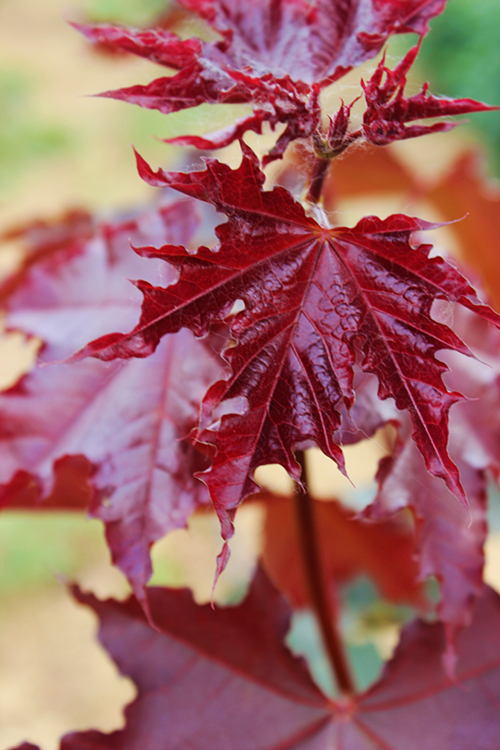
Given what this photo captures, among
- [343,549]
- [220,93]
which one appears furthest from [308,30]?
[343,549]

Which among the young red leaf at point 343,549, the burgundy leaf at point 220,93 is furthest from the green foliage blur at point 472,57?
the burgundy leaf at point 220,93

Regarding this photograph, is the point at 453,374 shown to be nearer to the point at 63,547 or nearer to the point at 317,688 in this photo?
the point at 317,688

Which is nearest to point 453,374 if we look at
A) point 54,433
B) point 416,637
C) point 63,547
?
point 416,637

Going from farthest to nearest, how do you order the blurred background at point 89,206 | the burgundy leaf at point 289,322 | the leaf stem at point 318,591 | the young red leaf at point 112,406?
the blurred background at point 89,206, the leaf stem at point 318,591, the young red leaf at point 112,406, the burgundy leaf at point 289,322

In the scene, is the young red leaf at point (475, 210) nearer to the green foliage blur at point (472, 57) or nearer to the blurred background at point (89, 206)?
the blurred background at point (89, 206)

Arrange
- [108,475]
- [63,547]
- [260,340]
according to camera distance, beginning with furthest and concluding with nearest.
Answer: [63,547] → [108,475] → [260,340]
